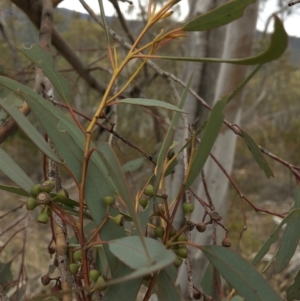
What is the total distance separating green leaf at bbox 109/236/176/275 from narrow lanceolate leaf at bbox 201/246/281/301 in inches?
3.8

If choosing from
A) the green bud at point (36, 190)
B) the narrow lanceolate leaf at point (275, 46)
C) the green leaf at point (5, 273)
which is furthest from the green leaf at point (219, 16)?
the green leaf at point (5, 273)

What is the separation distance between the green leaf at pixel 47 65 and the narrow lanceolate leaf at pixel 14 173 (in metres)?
0.09

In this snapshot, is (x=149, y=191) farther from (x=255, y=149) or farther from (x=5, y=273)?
(x=5, y=273)

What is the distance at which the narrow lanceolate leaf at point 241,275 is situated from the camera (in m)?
0.32

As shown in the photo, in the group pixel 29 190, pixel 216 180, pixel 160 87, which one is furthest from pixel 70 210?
pixel 160 87

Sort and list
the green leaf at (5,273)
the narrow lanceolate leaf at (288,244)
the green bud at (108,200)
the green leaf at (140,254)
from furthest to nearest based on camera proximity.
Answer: the green leaf at (5,273), the narrow lanceolate leaf at (288,244), the green bud at (108,200), the green leaf at (140,254)

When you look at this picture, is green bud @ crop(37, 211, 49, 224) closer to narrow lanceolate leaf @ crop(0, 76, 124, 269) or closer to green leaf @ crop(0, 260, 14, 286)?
narrow lanceolate leaf @ crop(0, 76, 124, 269)

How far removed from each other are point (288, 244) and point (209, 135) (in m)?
0.22

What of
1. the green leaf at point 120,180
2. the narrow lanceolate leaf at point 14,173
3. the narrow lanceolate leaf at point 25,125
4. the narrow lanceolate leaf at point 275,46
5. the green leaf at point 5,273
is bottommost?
the green leaf at point 5,273

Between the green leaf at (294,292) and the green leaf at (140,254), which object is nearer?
the green leaf at (140,254)

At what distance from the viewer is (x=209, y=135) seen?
0.96 feet

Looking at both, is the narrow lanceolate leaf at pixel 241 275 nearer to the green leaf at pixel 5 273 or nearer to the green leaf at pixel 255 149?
the green leaf at pixel 255 149

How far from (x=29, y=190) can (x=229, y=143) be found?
1.11 meters

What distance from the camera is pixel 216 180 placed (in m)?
1.39
